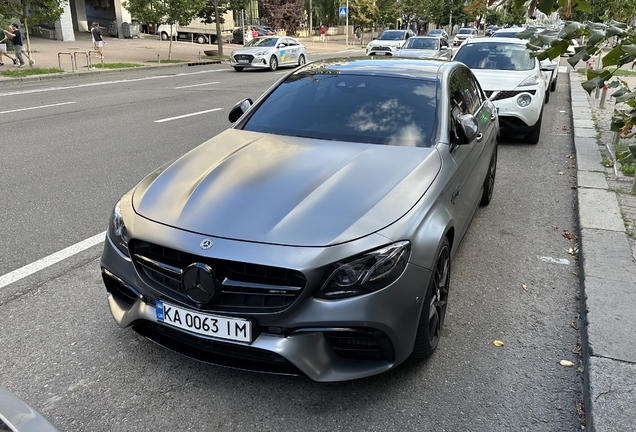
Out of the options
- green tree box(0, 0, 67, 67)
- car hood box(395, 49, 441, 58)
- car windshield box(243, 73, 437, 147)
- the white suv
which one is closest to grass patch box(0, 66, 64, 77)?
green tree box(0, 0, 67, 67)

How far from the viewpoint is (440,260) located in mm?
3145

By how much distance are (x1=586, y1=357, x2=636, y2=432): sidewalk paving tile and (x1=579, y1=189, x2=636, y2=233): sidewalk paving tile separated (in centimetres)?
230

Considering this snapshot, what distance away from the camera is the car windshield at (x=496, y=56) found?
388 inches

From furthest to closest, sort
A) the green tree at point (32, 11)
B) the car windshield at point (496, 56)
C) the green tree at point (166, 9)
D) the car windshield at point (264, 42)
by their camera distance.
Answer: the green tree at point (166, 9) → the car windshield at point (264, 42) → the green tree at point (32, 11) → the car windshield at point (496, 56)

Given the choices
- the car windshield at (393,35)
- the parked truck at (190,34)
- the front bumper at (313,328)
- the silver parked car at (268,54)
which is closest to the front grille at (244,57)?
the silver parked car at (268,54)

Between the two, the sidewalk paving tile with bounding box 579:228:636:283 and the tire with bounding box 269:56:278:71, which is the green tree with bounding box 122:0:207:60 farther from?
the sidewalk paving tile with bounding box 579:228:636:283

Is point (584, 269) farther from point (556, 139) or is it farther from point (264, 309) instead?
point (556, 139)

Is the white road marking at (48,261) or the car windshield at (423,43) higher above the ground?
the car windshield at (423,43)

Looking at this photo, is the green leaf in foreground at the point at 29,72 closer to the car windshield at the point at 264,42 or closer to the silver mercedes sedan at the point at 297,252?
the car windshield at the point at 264,42

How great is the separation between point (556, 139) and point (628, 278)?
6.39m

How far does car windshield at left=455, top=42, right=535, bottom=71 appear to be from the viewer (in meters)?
9.84

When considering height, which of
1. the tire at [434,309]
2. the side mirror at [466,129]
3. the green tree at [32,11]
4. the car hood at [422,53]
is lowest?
the tire at [434,309]

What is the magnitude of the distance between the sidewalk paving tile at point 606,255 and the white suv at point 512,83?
13.9 feet

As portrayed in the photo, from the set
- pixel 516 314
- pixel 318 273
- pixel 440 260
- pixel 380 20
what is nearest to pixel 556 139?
pixel 516 314
